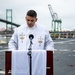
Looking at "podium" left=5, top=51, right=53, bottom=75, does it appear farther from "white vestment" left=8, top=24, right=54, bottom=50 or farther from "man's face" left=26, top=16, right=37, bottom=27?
"man's face" left=26, top=16, right=37, bottom=27

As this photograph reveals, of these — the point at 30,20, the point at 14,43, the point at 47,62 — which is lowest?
the point at 47,62

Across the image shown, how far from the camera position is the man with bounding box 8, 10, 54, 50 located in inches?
180

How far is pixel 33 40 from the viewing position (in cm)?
457

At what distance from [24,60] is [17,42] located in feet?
1.63

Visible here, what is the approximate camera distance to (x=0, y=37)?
36250 millimetres

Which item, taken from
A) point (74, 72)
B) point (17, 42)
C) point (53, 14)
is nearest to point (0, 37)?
point (74, 72)

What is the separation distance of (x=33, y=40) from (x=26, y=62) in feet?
Result: 1.39

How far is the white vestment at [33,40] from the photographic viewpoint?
459 cm

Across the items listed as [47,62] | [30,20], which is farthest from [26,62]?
[30,20]

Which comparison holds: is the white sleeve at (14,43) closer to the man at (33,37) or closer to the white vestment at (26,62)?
the man at (33,37)

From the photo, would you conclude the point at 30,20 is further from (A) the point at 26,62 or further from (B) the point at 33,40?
(A) the point at 26,62

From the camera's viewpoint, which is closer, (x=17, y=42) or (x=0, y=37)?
(x=17, y=42)

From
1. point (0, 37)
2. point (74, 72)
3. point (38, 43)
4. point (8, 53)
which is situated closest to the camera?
point (8, 53)

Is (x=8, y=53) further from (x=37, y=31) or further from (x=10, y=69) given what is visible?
(x=37, y=31)
